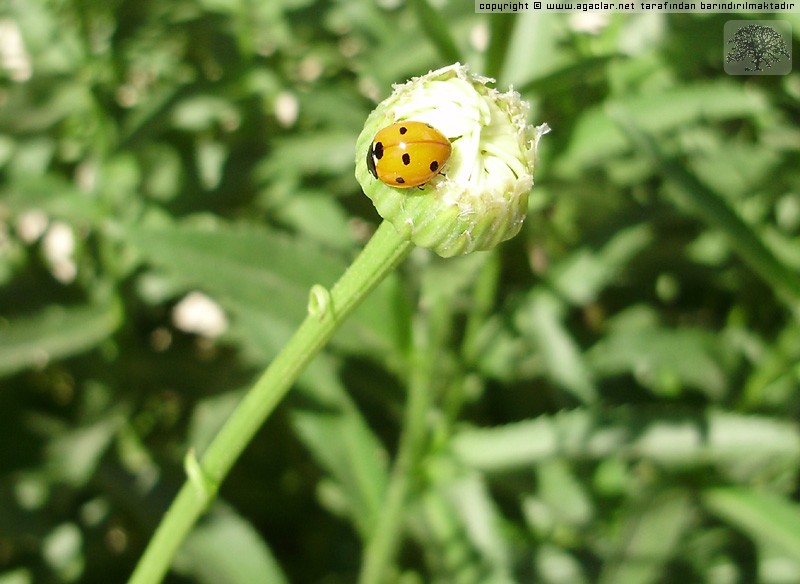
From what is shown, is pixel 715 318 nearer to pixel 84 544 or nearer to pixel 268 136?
pixel 268 136

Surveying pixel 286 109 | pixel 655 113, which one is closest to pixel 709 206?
pixel 655 113

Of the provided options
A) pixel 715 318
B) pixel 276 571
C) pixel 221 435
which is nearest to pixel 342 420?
pixel 276 571

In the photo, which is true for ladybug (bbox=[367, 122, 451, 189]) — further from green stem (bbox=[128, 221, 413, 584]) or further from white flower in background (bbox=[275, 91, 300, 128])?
white flower in background (bbox=[275, 91, 300, 128])

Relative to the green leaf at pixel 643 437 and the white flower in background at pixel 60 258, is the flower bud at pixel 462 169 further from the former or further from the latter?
the white flower in background at pixel 60 258

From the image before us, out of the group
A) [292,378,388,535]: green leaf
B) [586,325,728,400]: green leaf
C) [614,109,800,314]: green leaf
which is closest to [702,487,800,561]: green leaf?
[586,325,728,400]: green leaf

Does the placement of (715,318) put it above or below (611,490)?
above
